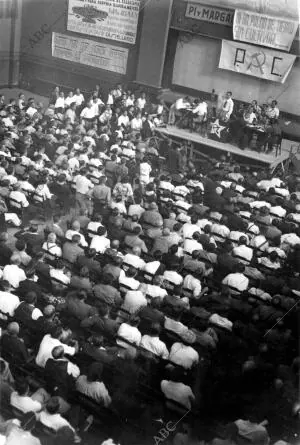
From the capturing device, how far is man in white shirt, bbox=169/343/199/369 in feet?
27.6

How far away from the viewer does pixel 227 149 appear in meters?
18.4

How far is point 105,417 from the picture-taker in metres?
7.39

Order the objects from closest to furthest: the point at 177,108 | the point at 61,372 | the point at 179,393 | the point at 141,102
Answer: the point at 61,372 < the point at 179,393 < the point at 177,108 < the point at 141,102

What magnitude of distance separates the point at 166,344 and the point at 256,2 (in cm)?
1366

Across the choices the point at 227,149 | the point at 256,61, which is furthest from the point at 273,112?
the point at 227,149

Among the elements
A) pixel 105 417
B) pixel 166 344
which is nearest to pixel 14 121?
pixel 166 344

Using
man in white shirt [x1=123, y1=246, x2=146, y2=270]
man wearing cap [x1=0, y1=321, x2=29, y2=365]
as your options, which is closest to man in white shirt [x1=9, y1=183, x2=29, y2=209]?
man in white shirt [x1=123, y1=246, x2=146, y2=270]

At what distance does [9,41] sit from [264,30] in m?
9.06

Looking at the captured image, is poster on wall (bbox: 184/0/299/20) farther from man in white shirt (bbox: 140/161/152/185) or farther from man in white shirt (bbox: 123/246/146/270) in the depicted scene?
man in white shirt (bbox: 123/246/146/270)

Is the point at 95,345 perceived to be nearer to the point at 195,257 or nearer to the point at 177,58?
the point at 195,257

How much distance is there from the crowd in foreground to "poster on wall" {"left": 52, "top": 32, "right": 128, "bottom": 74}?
7.32 meters

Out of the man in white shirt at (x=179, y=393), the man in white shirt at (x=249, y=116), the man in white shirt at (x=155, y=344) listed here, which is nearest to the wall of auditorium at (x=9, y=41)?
the man in white shirt at (x=249, y=116)

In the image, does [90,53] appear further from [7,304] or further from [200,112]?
[7,304]

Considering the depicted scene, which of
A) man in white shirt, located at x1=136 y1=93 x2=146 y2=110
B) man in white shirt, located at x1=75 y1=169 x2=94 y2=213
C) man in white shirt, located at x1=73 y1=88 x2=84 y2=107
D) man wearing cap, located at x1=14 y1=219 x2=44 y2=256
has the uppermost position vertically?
man in white shirt, located at x1=136 y1=93 x2=146 y2=110
